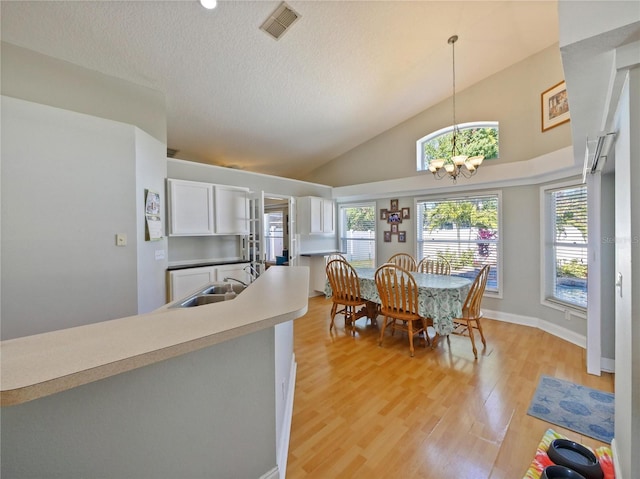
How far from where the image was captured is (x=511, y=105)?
13.2 feet

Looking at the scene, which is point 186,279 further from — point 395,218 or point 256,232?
point 395,218

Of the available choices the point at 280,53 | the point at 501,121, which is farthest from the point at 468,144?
the point at 280,53

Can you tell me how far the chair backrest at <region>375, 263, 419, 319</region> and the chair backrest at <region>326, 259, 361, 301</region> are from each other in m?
0.41

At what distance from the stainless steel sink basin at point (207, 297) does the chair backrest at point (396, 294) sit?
157 cm

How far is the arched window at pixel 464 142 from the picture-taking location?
169 inches

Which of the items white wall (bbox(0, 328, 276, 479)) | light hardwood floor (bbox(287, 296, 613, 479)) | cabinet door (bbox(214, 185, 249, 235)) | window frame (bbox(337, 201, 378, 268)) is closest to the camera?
white wall (bbox(0, 328, 276, 479))

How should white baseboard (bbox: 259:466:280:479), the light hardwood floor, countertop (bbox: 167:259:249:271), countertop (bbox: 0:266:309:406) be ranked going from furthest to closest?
countertop (bbox: 167:259:249:271) → the light hardwood floor → white baseboard (bbox: 259:466:280:479) → countertop (bbox: 0:266:309:406)

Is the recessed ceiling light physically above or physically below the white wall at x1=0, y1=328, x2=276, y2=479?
above

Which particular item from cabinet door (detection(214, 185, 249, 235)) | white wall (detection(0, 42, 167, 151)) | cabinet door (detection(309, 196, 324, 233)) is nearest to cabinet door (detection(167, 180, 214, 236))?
cabinet door (detection(214, 185, 249, 235))

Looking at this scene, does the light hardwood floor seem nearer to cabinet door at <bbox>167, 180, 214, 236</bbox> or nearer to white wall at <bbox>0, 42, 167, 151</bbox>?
cabinet door at <bbox>167, 180, 214, 236</bbox>

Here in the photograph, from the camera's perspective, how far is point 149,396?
978mm

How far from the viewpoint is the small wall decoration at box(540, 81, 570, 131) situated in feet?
10.9

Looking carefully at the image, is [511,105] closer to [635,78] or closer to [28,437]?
[635,78]

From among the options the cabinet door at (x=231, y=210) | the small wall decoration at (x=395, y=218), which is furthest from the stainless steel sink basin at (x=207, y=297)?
the small wall decoration at (x=395, y=218)
